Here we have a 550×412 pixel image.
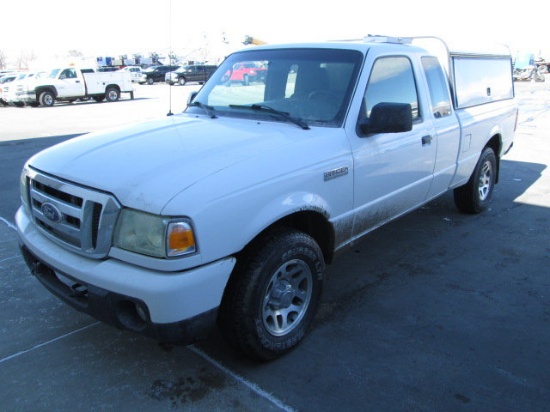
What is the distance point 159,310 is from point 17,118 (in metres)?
17.9

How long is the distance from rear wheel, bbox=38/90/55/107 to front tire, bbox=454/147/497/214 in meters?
21.7

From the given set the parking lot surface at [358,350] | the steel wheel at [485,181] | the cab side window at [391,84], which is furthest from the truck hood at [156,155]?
the steel wheel at [485,181]

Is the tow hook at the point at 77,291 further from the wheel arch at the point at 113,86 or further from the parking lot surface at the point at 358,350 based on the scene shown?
the wheel arch at the point at 113,86

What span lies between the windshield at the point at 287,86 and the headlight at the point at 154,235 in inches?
54.1

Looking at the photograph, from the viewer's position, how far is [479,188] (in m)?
5.77

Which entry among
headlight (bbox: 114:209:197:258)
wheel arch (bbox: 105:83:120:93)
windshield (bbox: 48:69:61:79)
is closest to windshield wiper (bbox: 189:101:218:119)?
headlight (bbox: 114:209:197:258)

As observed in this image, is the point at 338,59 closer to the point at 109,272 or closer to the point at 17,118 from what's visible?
the point at 109,272

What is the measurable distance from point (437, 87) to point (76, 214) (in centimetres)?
335

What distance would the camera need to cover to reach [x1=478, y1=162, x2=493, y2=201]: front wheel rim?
5.75m

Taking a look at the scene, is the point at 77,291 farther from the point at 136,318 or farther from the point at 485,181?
the point at 485,181

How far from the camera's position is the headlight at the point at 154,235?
2.29 m

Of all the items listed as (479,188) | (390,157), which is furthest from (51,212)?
(479,188)

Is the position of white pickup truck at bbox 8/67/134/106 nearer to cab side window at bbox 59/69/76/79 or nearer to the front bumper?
cab side window at bbox 59/69/76/79

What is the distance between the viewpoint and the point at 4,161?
349 inches
